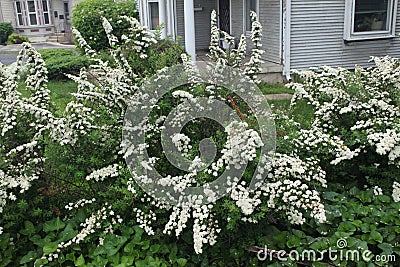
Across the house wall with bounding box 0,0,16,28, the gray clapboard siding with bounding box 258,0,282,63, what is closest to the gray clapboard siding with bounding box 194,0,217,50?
the gray clapboard siding with bounding box 258,0,282,63

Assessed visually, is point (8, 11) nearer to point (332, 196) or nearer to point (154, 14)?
point (154, 14)

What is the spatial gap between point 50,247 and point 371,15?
7890 mm

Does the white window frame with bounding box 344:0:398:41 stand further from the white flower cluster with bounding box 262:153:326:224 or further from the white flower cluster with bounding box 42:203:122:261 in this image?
the white flower cluster with bounding box 42:203:122:261

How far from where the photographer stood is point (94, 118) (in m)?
3.12

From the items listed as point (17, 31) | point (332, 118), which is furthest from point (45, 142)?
point (17, 31)

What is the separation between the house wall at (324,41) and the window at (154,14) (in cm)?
485

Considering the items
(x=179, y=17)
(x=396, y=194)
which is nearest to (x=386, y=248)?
(x=396, y=194)

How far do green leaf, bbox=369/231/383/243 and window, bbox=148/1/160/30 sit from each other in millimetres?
10167

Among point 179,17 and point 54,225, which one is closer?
point 54,225

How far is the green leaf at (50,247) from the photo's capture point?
8.61 feet

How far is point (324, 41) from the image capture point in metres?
8.49

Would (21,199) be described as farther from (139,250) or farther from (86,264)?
(139,250)

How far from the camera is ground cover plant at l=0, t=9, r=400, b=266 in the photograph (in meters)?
2.57

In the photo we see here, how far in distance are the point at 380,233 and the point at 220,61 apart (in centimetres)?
165
